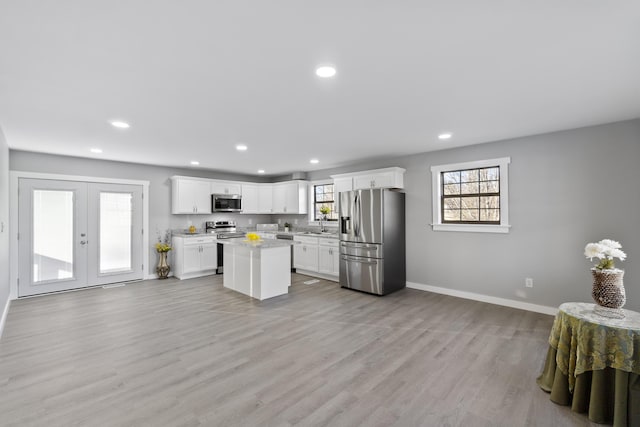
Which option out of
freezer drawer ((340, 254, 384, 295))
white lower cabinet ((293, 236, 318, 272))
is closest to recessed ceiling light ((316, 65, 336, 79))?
freezer drawer ((340, 254, 384, 295))

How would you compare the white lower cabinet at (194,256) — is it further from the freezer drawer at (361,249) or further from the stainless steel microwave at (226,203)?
the freezer drawer at (361,249)

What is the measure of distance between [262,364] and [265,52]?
2647 millimetres

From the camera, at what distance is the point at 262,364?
2.73 meters

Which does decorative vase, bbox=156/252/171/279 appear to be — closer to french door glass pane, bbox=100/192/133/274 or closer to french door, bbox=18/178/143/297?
french door, bbox=18/178/143/297

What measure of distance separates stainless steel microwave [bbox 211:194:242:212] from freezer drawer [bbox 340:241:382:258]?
328 centimetres

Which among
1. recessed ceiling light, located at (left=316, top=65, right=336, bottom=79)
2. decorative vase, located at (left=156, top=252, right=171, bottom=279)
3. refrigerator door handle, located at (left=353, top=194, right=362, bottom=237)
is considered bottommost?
decorative vase, located at (left=156, top=252, right=171, bottom=279)

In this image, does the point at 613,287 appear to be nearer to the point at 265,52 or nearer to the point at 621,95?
the point at 621,95

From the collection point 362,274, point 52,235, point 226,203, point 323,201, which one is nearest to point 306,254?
point 323,201

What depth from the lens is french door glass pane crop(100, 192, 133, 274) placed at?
5.70 m

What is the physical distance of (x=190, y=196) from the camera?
6648 millimetres

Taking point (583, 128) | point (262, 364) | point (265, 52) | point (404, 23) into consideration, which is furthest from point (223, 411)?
point (583, 128)

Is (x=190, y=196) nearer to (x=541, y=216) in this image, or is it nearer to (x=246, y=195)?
(x=246, y=195)

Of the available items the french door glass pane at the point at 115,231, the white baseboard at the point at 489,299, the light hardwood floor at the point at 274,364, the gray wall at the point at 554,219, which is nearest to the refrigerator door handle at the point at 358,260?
the light hardwood floor at the point at 274,364

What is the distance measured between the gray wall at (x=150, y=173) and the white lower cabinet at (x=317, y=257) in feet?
7.30
